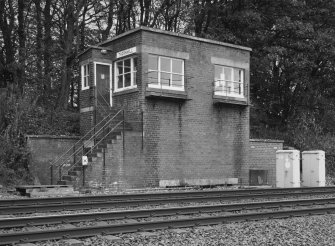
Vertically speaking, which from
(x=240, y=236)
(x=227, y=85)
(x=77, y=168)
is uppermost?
(x=227, y=85)

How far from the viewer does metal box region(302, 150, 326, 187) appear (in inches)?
874

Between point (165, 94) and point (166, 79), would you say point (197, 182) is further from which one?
point (166, 79)

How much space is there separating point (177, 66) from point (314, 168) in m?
7.75

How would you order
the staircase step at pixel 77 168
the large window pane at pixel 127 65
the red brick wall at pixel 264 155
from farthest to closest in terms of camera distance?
the red brick wall at pixel 264 155 < the large window pane at pixel 127 65 < the staircase step at pixel 77 168

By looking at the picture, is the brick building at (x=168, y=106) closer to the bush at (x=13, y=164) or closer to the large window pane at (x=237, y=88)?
the large window pane at (x=237, y=88)

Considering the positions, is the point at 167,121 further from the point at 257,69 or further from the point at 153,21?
the point at 153,21

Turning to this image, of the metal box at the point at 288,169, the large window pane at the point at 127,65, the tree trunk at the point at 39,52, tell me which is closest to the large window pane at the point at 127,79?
the large window pane at the point at 127,65

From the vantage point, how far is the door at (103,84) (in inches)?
882

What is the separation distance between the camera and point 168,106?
838 inches

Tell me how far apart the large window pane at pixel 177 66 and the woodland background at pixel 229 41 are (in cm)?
701

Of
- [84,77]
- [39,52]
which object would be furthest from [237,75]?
[39,52]

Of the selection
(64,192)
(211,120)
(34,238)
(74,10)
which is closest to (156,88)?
(211,120)

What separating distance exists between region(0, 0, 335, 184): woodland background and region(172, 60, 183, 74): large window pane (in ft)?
23.0

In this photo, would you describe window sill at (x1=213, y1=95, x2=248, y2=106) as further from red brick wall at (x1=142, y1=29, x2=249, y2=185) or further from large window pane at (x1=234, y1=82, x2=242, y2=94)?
large window pane at (x1=234, y1=82, x2=242, y2=94)
